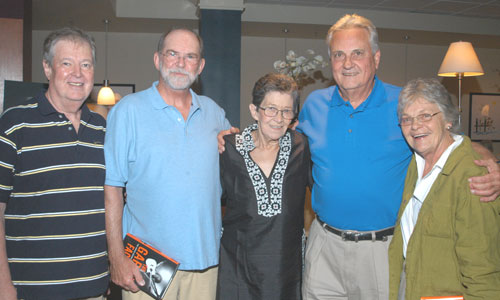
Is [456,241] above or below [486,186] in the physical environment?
below

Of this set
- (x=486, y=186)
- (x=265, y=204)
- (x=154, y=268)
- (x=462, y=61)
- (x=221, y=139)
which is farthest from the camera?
(x=462, y=61)

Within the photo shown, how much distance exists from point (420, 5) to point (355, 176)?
5819 millimetres

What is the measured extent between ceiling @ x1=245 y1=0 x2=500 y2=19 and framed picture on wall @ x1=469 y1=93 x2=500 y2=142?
7.69 ft

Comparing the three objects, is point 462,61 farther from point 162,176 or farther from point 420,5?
point 162,176

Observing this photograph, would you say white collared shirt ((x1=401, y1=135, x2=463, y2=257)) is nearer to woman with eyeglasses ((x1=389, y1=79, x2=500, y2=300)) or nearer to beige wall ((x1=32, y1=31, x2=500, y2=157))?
woman with eyeglasses ((x1=389, y1=79, x2=500, y2=300))

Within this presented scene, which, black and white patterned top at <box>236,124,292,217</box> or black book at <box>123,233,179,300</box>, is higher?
black and white patterned top at <box>236,124,292,217</box>

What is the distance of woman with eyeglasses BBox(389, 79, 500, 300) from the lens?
1604 mm

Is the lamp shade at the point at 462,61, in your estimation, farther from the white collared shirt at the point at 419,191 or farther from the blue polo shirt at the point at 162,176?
the blue polo shirt at the point at 162,176

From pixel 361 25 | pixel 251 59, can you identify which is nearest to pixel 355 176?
pixel 361 25

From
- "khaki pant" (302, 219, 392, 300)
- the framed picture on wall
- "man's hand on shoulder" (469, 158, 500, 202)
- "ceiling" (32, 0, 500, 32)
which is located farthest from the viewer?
the framed picture on wall

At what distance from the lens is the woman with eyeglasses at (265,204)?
2.04m

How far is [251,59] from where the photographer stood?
802cm

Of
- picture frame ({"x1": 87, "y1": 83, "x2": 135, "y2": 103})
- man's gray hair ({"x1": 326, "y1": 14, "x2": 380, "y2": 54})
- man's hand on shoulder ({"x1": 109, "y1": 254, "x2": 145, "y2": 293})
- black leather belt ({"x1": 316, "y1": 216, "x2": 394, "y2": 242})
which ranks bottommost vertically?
man's hand on shoulder ({"x1": 109, "y1": 254, "x2": 145, "y2": 293})

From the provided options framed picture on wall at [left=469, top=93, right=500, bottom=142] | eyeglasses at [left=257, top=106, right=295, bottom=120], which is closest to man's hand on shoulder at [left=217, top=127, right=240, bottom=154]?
eyeglasses at [left=257, top=106, right=295, bottom=120]
